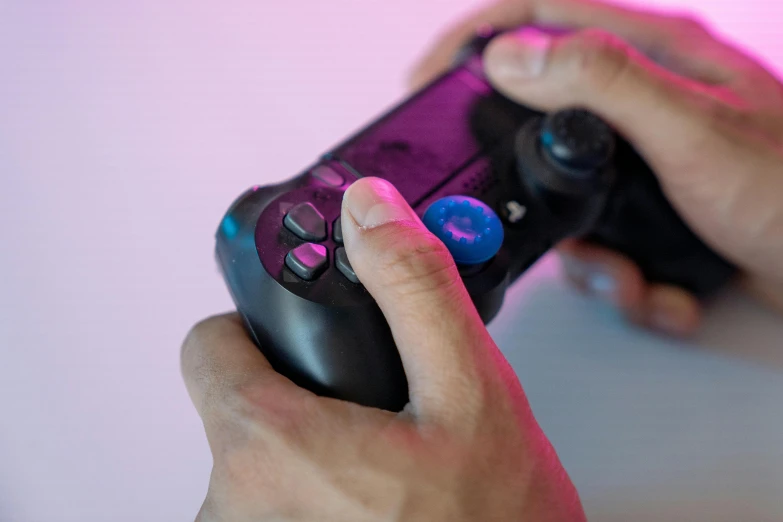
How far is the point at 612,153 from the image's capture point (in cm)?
49

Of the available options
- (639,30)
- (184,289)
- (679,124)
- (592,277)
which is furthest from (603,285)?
(184,289)

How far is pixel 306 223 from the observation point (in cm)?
39

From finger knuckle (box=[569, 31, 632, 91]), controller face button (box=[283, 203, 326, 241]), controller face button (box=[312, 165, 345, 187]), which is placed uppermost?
finger knuckle (box=[569, 31, 632, 91])

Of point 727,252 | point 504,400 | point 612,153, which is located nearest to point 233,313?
point 504,400

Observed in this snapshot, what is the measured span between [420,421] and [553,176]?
0.22 metres

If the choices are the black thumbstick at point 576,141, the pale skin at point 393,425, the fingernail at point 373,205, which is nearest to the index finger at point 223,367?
the pale skin at point 393,425

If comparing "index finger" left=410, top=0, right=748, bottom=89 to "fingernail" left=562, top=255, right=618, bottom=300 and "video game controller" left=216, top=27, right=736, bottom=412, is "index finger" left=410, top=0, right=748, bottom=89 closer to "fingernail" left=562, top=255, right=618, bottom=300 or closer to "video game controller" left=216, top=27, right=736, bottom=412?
"video game controller" left=216, top=27, right=736, bottom=412

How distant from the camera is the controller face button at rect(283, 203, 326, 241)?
0.39 m

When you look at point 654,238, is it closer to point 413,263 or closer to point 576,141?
point 576,141

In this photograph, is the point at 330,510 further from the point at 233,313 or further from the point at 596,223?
the point at 596,223

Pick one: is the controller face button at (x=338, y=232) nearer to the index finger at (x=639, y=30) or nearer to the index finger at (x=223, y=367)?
the index finger at (x=223, y=367)

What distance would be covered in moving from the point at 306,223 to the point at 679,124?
0.31 meters

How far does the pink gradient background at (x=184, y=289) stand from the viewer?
19.2 inches

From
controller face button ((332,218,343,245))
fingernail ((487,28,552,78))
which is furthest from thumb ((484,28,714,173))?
controller face button ((332,218,343,245))
